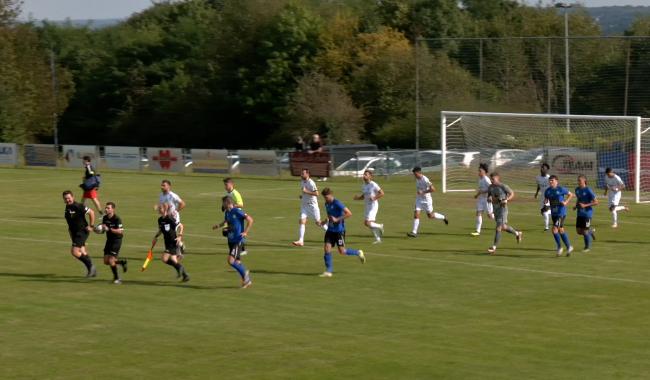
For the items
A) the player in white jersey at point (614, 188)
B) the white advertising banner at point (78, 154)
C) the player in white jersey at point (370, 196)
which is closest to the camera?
the player in white jersey at point (370, 196)

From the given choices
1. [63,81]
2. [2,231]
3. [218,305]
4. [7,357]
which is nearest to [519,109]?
[2,231]

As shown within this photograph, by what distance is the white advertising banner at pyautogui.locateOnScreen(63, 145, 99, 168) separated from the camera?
6662 cm

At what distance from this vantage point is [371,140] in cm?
8200

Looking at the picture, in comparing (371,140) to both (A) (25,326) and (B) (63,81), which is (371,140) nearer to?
(B) (63,81)

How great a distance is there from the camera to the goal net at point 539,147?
156 ft

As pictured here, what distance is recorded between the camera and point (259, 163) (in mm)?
60094

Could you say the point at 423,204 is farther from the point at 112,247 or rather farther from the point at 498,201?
the point at 112,247

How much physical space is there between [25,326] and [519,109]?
40.3 metres

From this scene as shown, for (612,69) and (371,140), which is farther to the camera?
(371,140)

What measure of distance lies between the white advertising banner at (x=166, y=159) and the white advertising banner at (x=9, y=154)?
9173 millimetres

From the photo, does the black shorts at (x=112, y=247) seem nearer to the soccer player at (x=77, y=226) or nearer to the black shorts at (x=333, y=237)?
the soccer player at (x=77, y=226)

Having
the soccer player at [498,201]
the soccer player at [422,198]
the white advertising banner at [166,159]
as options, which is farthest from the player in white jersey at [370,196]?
the white advertising banner at [166,159]

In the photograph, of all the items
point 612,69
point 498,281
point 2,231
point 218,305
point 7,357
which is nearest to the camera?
point 7,357

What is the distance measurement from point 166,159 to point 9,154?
1102 cm
